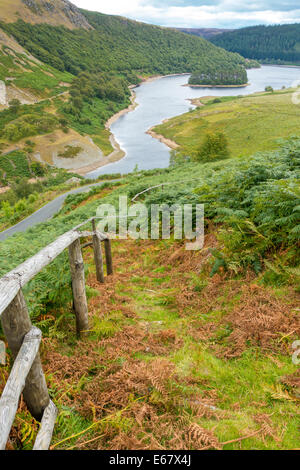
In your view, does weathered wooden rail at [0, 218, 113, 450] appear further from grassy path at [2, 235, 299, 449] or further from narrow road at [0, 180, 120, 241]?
narrow road at [0, 180, 120, 241]

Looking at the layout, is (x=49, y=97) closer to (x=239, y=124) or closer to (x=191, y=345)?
(x=239, y=124)

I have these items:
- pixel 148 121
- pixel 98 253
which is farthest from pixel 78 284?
pixel 148 121

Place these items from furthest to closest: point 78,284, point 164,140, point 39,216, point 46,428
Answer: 1. point 164,140
2. point 39,216
3. point 78,284
4. point 46,428

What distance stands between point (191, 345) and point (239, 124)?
9153 cm

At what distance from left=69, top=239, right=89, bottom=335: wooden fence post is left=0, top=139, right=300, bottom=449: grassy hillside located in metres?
0.25

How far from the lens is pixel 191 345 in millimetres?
4559

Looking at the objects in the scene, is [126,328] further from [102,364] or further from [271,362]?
[271,362]

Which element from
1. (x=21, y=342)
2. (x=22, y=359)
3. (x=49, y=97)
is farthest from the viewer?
(x=49, y=97)

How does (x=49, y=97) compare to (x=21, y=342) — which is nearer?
(x=21, y=342)

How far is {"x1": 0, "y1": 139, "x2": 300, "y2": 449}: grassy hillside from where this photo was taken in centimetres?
294

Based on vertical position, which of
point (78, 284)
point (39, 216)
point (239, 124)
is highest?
point (78, 284)

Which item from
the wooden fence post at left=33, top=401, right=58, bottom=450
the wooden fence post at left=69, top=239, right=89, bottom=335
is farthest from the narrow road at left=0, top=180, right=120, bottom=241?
the wooden fence post at left=33, top=401, right=58, bottom=450

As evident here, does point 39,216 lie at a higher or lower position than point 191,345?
lower

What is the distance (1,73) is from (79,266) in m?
163
